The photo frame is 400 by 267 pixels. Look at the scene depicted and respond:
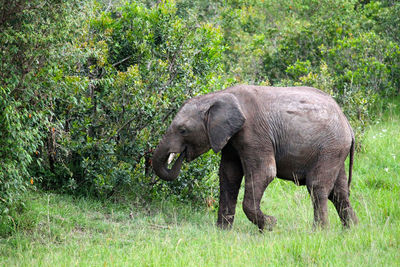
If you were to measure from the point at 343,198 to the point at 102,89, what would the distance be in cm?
420

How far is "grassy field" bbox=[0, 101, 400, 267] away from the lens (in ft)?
22.2

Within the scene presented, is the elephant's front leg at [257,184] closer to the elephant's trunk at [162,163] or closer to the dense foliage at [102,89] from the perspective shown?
the elephant's trunk at [162,163]

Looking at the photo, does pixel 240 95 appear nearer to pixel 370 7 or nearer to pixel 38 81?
pixel 38 81

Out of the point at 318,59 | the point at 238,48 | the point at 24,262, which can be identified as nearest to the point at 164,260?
the point at 24,262

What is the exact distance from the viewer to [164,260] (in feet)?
21.9

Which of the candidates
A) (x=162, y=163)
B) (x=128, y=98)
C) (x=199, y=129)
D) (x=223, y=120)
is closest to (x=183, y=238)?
(x=162, y=163)

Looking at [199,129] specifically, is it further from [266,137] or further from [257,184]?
[257,184]

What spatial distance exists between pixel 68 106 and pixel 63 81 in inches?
47.5

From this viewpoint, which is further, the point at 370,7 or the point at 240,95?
the point at 370,7

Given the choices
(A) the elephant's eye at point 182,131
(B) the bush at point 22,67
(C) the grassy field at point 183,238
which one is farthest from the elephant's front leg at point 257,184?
(B) the bush at point 22,67

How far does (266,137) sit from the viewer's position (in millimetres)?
8312

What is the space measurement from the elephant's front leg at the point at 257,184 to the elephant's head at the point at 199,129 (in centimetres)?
58

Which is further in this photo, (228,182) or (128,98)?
(128,98)

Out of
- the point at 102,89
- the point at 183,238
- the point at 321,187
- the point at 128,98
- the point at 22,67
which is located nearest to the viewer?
the point at 22,67
